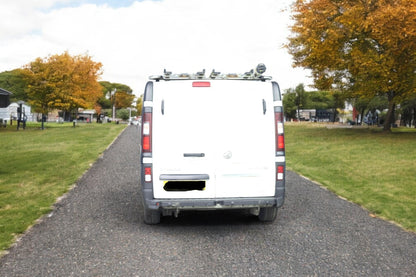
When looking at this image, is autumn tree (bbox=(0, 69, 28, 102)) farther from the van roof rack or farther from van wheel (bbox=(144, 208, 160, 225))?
the van roof rack

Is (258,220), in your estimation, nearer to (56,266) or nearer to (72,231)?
(72,231)

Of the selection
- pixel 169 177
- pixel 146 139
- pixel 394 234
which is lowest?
pixel 394 234

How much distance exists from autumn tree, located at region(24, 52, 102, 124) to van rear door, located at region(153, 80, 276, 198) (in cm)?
3731

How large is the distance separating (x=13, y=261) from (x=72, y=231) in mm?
1290

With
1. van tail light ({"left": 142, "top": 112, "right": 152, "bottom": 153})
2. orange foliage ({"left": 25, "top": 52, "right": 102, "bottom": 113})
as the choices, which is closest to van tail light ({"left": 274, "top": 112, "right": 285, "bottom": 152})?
van tail light ({"left": 142, "top": 112, "right": 152, "bottom": 153})

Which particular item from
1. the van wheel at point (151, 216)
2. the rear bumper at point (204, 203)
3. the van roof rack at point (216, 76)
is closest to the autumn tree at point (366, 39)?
the van roof rack at point (216, 76)

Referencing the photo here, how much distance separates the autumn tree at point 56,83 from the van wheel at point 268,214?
3730 cm

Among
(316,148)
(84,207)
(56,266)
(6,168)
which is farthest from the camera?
(316,148)

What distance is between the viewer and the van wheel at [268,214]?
628 cm

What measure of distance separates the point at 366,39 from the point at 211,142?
816 inches

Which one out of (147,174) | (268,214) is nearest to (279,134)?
(268,214)

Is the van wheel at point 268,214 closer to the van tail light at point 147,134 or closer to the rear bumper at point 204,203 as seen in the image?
the rear bumper at point 204,203

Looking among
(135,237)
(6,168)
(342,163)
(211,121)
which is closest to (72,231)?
(135,237)

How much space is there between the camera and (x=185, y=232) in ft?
19.3
